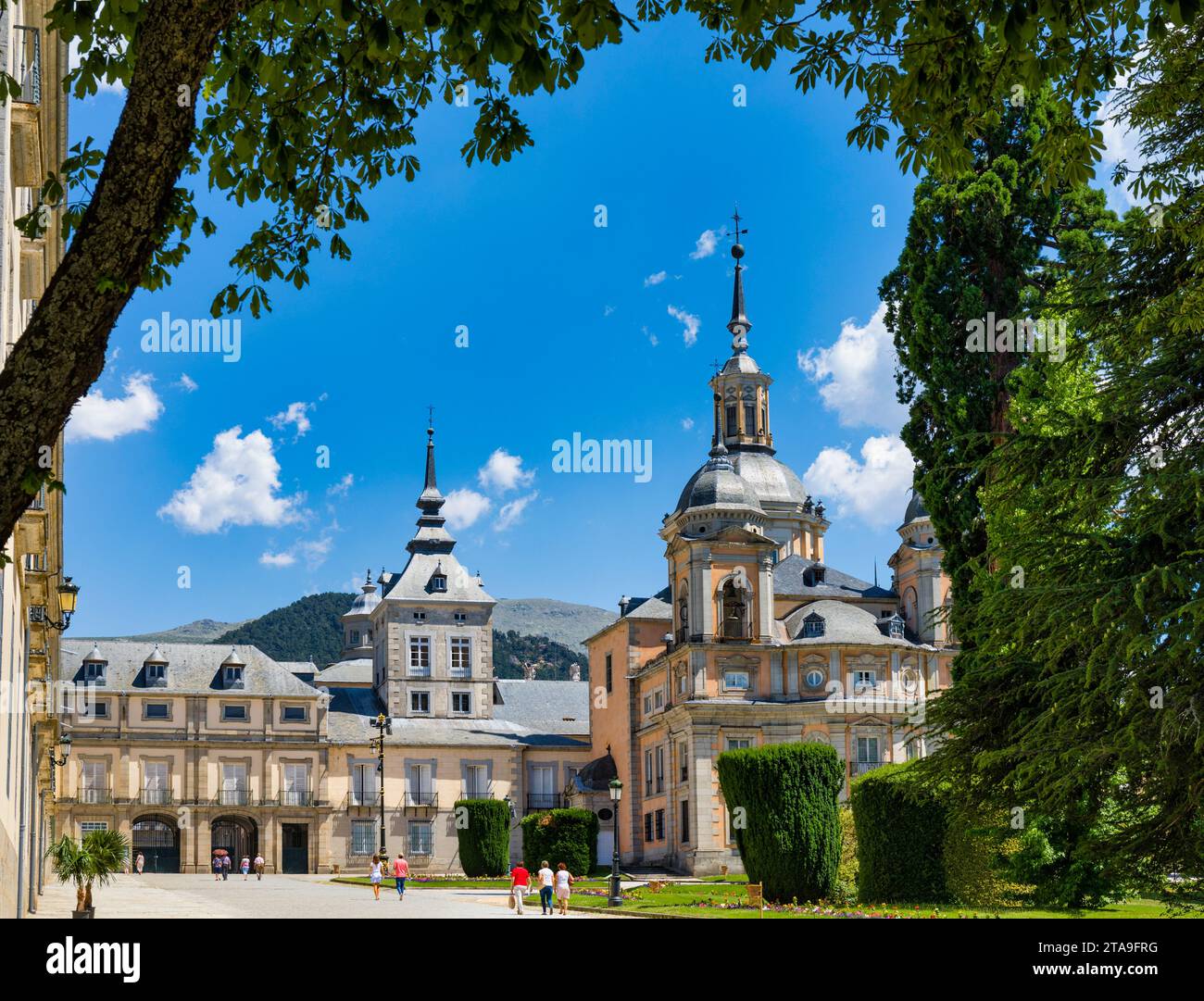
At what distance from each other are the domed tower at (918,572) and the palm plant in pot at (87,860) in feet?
164

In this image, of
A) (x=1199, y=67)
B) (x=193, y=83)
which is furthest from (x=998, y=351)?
(x=193, y=83)

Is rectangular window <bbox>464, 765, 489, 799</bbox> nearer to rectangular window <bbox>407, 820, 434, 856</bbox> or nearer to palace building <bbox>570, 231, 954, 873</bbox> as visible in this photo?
rectangular window <bbox>407, 820, 434, 856</bbox>

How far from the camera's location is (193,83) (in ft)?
22.9

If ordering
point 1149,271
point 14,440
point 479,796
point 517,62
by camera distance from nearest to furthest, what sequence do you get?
point 14,440
point 517,62
point 1149,271
point 479,796

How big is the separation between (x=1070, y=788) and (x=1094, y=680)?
53.7 inches

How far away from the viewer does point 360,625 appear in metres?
113

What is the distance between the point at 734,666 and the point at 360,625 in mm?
53621

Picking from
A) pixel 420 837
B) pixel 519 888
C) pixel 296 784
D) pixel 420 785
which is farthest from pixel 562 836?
pixel 296 784

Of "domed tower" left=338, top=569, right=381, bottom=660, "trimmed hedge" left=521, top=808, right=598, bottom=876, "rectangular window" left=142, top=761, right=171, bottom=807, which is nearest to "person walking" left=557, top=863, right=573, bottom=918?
"trimmed hedge" left=521, top=808, right=598, bottom=876

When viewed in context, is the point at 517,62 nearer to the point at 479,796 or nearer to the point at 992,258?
the point at 992,258

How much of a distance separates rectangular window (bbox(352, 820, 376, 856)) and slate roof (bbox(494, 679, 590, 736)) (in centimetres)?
1425

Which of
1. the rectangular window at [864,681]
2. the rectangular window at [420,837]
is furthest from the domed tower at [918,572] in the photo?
the rectangular window at [420,837]

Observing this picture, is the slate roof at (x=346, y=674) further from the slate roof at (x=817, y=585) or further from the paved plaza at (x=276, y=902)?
the paved plaza at (x=276, y=902)

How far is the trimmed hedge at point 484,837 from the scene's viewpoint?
59469 mm
